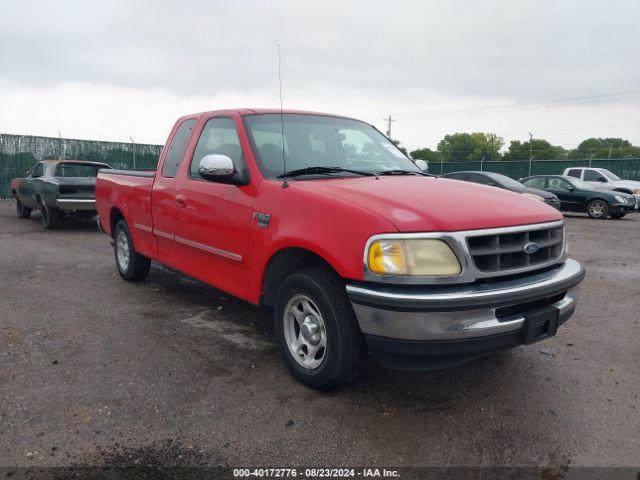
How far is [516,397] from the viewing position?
3.40 m

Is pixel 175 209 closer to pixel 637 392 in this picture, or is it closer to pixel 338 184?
pixel 338 184

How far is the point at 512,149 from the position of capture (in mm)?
102312

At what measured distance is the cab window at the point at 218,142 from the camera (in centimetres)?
420

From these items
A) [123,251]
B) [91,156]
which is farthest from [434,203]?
[91,156]

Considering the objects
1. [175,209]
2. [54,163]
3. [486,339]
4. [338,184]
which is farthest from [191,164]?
[54,163]

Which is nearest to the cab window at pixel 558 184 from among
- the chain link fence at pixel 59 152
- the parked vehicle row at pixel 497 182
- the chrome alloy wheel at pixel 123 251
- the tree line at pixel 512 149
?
the parked vehicle row at pixel 497 182

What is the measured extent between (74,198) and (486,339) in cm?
999

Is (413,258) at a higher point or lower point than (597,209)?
higher

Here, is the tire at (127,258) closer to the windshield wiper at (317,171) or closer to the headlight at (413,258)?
the windshield wiper at (317,171)

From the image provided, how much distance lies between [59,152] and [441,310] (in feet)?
66.6

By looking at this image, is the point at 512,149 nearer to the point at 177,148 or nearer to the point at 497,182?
the point at 497,182

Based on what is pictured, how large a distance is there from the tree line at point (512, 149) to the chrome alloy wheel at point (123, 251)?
76539mm

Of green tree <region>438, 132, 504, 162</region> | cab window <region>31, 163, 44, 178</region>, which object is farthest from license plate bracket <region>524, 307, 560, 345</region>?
green tree <region>438, 132, 504, 162</region>

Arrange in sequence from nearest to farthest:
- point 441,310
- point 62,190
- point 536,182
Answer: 1. point 441,310
2. point 62,190
3. point 536,182
